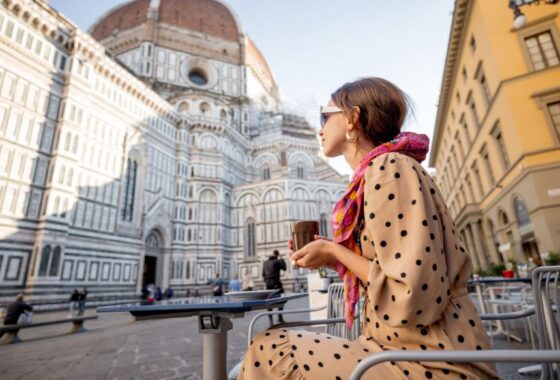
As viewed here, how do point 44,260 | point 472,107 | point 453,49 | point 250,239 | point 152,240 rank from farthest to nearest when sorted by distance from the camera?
point 250,239 < point 152,240 < point 453,49 < point 472,107 < point 44,260

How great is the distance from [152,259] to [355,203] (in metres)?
21.6

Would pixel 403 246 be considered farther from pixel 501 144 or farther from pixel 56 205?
pixel 56 205

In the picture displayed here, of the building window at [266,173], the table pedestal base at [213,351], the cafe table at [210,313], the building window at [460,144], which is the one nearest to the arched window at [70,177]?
the cafe table at [210,313]

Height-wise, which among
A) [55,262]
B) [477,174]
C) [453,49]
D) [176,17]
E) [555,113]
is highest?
[176,17]

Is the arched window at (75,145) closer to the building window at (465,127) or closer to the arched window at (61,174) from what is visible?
the arched window at (61,174)

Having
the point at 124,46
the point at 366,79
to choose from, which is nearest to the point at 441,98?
the point at 366,79

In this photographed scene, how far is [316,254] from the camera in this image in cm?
104

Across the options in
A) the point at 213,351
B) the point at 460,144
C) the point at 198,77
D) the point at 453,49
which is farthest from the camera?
the point at 198,77

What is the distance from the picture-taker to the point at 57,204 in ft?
44.3

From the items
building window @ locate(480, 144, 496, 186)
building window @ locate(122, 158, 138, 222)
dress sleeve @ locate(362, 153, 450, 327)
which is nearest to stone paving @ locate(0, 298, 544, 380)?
dress sleeve @ locate(362, 153, 450, 327)

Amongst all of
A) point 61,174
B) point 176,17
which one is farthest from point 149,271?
→ point 176,17

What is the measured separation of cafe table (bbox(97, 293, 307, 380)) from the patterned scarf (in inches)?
15.6

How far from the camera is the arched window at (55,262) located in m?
12.9

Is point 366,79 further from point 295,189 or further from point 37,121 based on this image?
point 295,189
